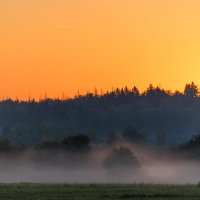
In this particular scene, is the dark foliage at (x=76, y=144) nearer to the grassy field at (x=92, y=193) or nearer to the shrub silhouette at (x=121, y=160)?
the shrub silhouette at (x=121, y=160)

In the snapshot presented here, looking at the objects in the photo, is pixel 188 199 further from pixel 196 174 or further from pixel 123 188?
pixel 196 174

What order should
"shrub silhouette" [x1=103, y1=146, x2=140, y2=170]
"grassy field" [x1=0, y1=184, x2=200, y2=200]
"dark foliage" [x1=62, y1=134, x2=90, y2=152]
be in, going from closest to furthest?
"grassy field" [x1=0, y1=184, x2=200, y2=200] < "shrub silhouette" [x1=103, y1=146, x2=140, y2=170] < "dark foliage" [x1=62, y1=134, x2=90, y2=152]

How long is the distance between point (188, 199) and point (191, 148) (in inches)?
4110

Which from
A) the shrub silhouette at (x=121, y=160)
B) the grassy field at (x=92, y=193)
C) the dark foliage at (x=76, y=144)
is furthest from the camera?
the dark foliage at (x=76, y=144)

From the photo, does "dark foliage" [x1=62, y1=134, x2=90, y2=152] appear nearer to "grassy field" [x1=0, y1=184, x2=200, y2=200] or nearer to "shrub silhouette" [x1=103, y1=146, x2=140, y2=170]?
"shrub silhouette" [x1=103, y1=146, x2=140, y2=170]

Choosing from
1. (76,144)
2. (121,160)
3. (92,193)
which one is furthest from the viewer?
(76,144)

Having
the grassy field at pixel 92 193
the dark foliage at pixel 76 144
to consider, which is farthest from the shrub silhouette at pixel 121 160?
the grassy field at pixel 92 193

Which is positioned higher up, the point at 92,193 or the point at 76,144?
the point at 76,144

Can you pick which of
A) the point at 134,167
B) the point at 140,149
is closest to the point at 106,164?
the point at 134,167

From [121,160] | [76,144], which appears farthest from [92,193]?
[76,144]

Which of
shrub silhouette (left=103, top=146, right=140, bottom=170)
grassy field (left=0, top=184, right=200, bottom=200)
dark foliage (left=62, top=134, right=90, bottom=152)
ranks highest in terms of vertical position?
dark foliage (left=62, top=134, right=90, bottom=152)

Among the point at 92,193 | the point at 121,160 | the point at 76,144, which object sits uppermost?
the point at 76,144

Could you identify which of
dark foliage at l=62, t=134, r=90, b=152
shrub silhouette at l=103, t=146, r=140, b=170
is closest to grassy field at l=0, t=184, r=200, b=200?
shrub silhouette at l=103, t=146, r=140, b=170

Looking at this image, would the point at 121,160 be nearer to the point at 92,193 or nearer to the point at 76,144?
the point at 76,144
